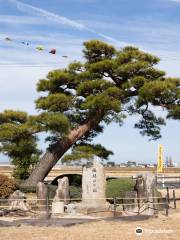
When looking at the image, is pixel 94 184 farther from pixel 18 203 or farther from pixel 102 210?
pixel 18 203

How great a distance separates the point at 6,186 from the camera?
20.9 meters

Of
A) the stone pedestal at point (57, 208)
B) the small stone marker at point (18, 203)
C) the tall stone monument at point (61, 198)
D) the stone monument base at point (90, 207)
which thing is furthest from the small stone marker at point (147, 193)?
the small stone marker at point (18, 203)

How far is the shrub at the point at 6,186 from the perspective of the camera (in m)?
20.5

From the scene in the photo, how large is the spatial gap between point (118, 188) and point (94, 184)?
2.01m

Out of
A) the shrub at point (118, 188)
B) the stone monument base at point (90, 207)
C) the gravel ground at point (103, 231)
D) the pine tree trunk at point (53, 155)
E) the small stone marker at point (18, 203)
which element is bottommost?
the gravel ground at point (103, 231)

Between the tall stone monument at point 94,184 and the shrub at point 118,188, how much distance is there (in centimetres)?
123

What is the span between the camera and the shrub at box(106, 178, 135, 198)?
20672 millimetres

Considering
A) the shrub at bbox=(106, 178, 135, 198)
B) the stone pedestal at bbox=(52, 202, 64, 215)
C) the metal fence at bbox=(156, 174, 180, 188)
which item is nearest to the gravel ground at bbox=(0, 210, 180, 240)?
the stone pedestal at bbox=(52, 202, 64, 215)

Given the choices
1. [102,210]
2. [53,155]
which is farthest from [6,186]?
[102,210]

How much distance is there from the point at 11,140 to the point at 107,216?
24.8ft

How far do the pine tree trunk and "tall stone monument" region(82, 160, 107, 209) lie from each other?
4.07 metres

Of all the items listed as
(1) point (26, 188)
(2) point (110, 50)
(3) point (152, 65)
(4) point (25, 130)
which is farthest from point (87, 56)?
(1) point (26, 188)

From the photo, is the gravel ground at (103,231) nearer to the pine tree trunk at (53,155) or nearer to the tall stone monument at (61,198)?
the tall stone monument at (61,198)

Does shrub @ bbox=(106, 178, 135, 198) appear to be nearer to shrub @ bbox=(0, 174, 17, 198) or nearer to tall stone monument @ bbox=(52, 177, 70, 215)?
tall stone monument @ bbox=(52, 177, 70, 215)
